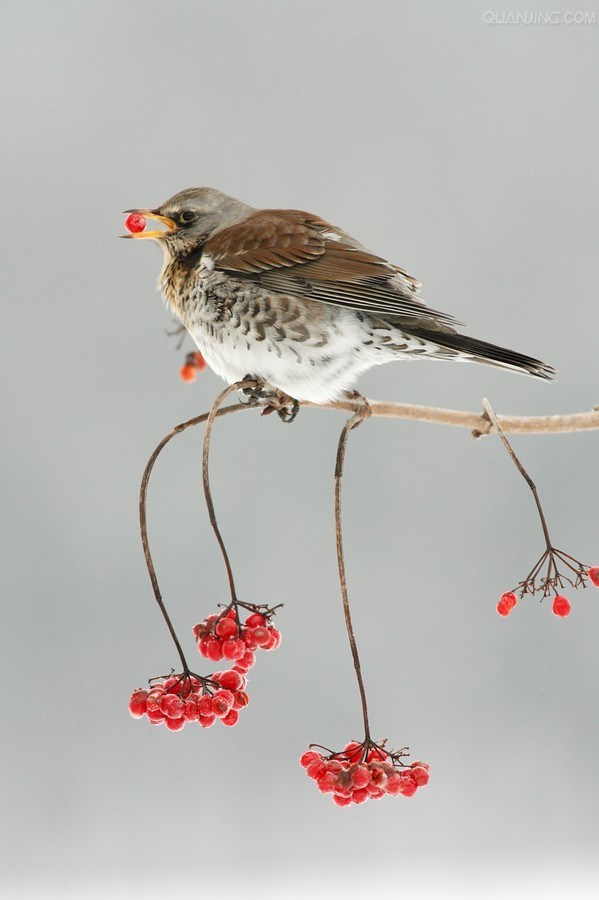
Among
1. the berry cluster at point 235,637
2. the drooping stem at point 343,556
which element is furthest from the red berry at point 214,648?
the drooping stem at point 343,556

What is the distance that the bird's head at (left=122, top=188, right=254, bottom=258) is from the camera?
1.12 meters

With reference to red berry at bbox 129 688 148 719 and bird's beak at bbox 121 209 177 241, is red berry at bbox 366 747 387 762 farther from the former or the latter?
bird's beak at bbox 121 209 177 241

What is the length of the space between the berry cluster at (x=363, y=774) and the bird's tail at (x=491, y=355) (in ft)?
1.28

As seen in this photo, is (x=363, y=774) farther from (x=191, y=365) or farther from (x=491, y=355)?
(x=191, y=365)

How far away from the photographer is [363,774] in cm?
74

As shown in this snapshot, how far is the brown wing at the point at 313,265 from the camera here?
1014mm

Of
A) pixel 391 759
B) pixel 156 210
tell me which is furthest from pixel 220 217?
pixel 391 759

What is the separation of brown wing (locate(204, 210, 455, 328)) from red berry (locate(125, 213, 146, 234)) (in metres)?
0.09

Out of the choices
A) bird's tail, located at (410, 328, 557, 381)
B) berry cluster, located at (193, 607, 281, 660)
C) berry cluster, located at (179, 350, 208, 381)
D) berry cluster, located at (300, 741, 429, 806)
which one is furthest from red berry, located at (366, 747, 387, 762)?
berry cluster, located at (179, 350, 208, 381)

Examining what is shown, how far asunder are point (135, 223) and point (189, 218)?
92 mm

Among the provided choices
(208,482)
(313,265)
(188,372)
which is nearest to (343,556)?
(208,482)

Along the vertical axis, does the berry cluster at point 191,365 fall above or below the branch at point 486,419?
above

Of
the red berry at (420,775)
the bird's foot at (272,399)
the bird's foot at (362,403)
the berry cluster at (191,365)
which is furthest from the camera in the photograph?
the berry cluster at (191,365)

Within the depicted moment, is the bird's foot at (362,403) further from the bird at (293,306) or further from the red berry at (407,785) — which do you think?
the red berry at (407,785)
